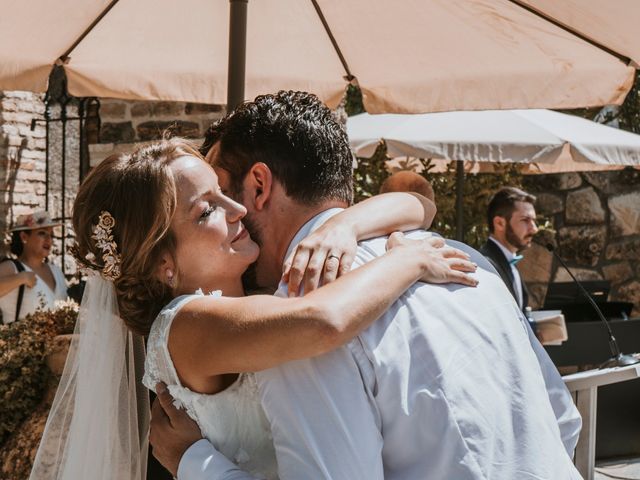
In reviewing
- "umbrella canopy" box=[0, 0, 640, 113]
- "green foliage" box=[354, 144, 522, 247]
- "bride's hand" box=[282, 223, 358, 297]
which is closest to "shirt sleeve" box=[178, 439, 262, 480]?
"bride's hand" box=[282, 223, 358, 297]

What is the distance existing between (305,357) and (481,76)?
2.16 m

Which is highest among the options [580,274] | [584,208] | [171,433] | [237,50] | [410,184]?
[237,50]

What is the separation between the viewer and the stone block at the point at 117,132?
6.86 metres

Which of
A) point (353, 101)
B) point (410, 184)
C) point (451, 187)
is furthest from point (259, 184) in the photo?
point (353, 101)

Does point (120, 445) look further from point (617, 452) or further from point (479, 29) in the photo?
point (617, 452)

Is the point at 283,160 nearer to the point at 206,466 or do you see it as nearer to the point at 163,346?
the point at 163,346

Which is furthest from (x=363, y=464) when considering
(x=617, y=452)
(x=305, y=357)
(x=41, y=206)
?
(x=41, y=206)

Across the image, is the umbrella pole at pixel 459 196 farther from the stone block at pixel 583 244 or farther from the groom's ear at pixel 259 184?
the groom's ear at pixel 259 184

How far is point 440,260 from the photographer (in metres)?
1.65

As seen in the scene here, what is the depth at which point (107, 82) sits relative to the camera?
11.7 ft

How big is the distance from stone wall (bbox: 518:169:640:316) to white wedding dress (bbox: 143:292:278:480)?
26.0 ft

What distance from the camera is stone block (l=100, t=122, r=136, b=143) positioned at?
6863 mm

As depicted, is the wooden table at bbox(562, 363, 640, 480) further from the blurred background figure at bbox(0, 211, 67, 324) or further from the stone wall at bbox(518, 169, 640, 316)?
the stone wall at bbox(518, 169, 640, 316)

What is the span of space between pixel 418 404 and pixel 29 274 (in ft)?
16.6
